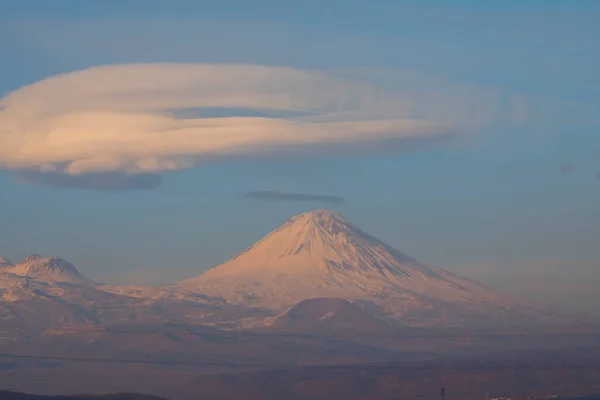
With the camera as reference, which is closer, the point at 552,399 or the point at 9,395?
the point at 9,395

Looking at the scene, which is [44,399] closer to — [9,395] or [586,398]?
[9,395]

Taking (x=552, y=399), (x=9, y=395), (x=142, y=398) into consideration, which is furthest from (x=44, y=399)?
(x=552, y=399)

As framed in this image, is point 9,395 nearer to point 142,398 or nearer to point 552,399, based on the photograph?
point 142,398

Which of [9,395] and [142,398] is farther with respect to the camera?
[142,398]

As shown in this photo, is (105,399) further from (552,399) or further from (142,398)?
(552,399)

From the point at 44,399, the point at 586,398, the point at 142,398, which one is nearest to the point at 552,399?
the point at 586,398
